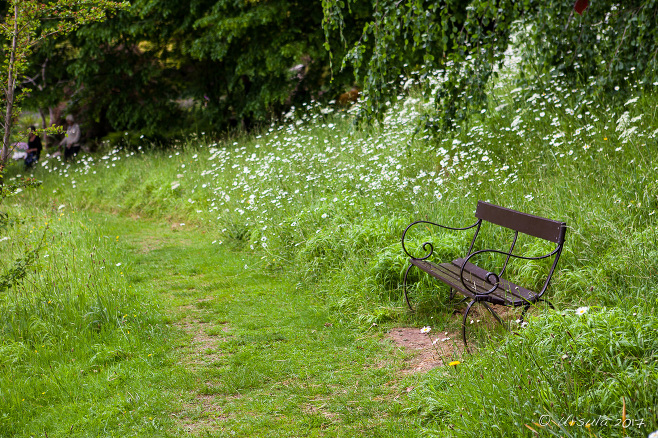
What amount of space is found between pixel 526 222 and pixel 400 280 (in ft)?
4.64

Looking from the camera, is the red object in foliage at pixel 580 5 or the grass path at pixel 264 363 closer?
the grass path at pixel 264 363

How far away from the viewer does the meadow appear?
2.64 m

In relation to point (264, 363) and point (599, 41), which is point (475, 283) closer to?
point (264, 363)

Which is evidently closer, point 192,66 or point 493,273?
point 493,273

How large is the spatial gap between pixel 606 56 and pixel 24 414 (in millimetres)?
6514

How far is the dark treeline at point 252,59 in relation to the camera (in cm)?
567

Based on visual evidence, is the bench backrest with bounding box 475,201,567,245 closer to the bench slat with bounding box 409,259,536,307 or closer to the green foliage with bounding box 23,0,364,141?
the bench slat with bounding box 409,259,536,307

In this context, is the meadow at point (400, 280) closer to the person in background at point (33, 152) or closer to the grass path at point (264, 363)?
the grass path at point (264, 363)

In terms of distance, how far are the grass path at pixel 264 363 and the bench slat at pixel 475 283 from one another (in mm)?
687

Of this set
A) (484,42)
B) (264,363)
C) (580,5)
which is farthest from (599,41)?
(264,363)

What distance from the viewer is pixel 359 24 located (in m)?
12.5

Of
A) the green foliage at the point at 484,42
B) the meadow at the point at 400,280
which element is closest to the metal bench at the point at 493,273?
the meadow at the point at 400,280

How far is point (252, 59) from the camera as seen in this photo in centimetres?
1211

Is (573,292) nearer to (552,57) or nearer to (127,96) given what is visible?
(552,57)
